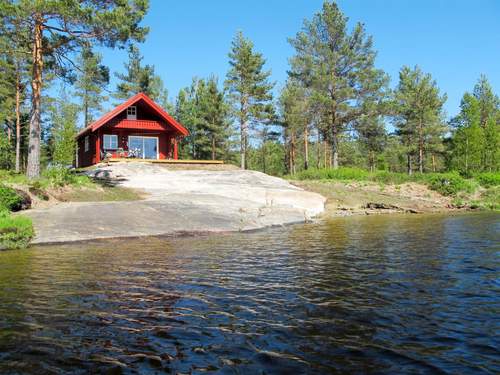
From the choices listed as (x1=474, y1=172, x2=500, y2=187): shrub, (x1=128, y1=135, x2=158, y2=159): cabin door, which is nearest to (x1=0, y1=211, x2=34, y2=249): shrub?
(x1=128, y1=135, x2=158, y2=159): cabin door

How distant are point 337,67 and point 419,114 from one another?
49.5ft

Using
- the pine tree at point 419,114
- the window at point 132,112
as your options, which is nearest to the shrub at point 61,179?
the window at point 132,112

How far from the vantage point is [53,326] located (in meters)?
5.75

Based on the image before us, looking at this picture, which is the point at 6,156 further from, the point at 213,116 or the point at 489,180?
the point at 489,180

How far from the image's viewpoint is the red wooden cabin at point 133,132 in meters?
35.4

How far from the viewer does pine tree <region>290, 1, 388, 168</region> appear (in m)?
41.0

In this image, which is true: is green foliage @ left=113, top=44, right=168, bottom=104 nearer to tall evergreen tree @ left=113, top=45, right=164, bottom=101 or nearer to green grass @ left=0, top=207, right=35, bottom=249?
tall evergreen tree @ left=113, top=45, right=164, bottom=101

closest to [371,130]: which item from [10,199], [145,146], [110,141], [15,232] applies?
[145,146]

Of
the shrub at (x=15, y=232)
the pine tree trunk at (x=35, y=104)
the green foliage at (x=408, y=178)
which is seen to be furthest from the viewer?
the green foliage at (x=408, y=178)

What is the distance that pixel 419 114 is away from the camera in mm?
50500

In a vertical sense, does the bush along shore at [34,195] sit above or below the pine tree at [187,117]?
below

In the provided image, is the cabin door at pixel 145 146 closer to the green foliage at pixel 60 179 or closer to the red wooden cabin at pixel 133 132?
the red wooden cabin at pixel 133 132

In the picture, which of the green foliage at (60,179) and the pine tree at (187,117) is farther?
the pine tree at (187,117)

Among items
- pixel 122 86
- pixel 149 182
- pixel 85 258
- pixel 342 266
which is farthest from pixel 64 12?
pixel 122 86
